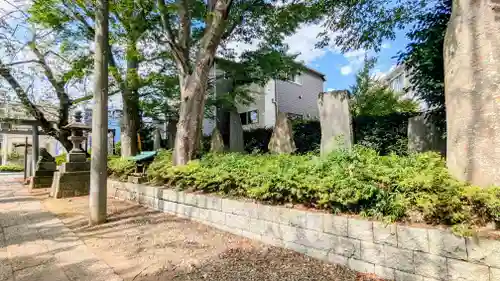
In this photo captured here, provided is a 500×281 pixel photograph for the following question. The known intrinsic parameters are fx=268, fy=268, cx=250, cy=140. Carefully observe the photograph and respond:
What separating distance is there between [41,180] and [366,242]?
11215 mm

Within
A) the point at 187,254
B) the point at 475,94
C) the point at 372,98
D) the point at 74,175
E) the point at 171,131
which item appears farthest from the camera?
the point at 372,98

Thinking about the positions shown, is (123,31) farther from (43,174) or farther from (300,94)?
(300,94)

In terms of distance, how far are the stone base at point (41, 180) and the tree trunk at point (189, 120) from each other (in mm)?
6944

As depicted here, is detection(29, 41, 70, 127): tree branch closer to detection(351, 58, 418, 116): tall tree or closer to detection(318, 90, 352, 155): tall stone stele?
detection(318, 90, 352, 155): tall stone stele

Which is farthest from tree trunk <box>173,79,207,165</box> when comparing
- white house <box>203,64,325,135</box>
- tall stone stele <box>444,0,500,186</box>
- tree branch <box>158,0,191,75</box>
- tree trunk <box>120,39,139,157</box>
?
white house <box>203,64,325,135</box>

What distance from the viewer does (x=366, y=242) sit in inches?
109

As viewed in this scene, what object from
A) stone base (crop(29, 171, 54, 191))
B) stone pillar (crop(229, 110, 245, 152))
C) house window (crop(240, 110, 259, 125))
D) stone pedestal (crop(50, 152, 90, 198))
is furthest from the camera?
house window (crop(240, 110, 259, 125))

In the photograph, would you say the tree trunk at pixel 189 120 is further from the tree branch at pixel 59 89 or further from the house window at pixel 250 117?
the house window at pixel 250 117

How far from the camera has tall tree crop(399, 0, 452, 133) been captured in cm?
473

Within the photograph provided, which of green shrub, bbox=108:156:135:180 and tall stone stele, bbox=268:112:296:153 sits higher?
tall stone stele, bbox=268:112:296:153

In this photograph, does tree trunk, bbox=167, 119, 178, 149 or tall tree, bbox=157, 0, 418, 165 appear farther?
tree trunk, bbox=167, 119, 178, 149

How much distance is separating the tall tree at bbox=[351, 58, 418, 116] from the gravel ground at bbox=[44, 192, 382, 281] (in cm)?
1007

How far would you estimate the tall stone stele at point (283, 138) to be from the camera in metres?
6.40

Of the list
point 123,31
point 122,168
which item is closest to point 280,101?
point 123,31
